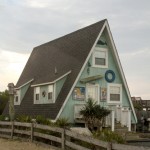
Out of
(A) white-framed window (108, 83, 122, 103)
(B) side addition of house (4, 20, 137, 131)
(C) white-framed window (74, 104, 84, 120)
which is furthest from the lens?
(A) white-framed window (108, 83, 122, 103)

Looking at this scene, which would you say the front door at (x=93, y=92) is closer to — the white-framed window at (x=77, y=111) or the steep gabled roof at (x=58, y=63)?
the white-framed window at (x=77, y=111)

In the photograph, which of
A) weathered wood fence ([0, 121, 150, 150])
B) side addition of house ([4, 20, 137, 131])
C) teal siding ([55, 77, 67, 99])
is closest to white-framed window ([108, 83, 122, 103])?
side addition of house ([4, 20, 137, 131])

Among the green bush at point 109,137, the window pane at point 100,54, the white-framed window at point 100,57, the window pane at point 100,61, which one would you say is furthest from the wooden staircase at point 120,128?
the green bush at point 109,137

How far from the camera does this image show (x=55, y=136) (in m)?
19.1

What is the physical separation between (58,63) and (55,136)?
14.8 meters

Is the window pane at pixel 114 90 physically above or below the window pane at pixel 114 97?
above

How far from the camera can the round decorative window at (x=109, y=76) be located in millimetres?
31875

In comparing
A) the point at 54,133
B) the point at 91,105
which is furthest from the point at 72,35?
the point at 54,133

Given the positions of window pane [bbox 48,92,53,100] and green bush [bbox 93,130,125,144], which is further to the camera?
window pane [bbox 48,92,53,100]

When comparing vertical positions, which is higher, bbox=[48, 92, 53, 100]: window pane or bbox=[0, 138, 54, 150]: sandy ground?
bbox=[48, 92, 53, 100]: window pane

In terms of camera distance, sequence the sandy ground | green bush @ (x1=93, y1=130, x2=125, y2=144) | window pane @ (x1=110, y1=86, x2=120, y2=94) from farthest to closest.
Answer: window pane @ (x1=110, y1=86, x2=120, y2=94) < the sandy ground < green bush @ (x1=93, y1=130, x2=125, y2=144)

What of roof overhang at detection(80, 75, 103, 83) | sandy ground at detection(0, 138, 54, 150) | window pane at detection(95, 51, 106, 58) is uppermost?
window pane at detection(95, 51, 106, 58)

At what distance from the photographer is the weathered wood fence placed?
1420cm

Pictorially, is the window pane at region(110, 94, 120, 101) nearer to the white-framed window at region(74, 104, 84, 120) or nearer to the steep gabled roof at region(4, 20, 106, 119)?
the white-framed window at region(74, 104, 84, 120)
